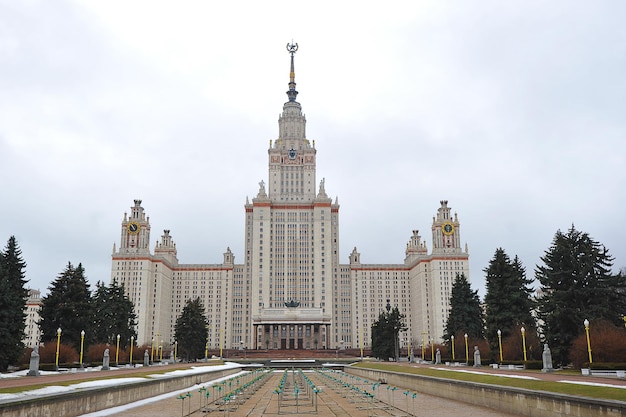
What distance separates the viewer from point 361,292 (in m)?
144

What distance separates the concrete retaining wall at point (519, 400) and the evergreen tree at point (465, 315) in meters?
42.2

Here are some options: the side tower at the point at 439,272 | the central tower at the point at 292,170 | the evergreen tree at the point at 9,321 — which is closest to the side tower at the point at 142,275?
the central tower at the point at 292,170

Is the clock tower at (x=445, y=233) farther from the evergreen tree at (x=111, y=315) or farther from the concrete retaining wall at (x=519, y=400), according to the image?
the concrete retaining wall at (x=519, y=400)

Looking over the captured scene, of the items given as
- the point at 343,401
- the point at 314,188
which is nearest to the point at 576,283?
the point at 343,401

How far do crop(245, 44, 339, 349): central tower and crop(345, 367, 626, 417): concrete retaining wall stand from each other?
97200 millimetres

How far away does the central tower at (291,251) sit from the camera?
127750 millimetres

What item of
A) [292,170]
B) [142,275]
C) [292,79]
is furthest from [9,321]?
[292,79]

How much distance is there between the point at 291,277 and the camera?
136000mm

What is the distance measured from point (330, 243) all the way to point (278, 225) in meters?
14.1

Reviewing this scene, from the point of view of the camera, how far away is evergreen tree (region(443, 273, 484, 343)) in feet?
238

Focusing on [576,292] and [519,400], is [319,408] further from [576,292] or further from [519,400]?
[576,292]

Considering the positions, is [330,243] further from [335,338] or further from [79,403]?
[79,403]

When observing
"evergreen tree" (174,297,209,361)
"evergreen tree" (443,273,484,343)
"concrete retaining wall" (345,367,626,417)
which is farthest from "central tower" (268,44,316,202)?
"concrete retaining wall" (345,367,626,417)

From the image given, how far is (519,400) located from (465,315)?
5618cm
